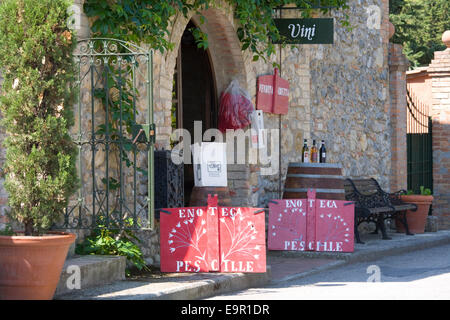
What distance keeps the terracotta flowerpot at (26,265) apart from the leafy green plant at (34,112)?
212 millimetres

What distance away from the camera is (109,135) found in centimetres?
737

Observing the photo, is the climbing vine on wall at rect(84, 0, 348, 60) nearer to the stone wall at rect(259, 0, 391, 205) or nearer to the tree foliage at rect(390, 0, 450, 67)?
the stone wall at rect(259, 0, 391, 205)

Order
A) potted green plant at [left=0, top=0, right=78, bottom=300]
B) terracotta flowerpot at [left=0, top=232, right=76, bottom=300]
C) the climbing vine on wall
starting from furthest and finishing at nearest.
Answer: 1. the climbing vine on wall
2. potted green plant at [left=0, top=0, right=78, bottom=300]
3. terracotta flowerpot at [left=0, top=232, right=76, bottom=300]

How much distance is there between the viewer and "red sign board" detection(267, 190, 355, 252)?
910cm

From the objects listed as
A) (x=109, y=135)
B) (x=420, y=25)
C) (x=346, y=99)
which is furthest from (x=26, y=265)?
(x=420, y=25)

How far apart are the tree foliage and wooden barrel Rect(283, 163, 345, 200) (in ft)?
44.2

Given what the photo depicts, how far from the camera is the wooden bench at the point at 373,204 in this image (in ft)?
34.4

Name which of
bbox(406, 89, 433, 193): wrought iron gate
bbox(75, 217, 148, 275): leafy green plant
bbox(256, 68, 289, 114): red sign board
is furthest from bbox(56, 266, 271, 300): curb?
bbox(406, 89, 433, 193): wrought iron gate

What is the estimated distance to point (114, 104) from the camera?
7422 millimetres

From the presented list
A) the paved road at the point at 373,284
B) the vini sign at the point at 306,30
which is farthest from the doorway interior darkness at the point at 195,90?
the paved road at the point at 373,284

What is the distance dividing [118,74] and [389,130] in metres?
7.50

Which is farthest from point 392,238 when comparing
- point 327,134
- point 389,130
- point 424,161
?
point 424,161

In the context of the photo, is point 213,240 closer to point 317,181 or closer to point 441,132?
point 317,181
